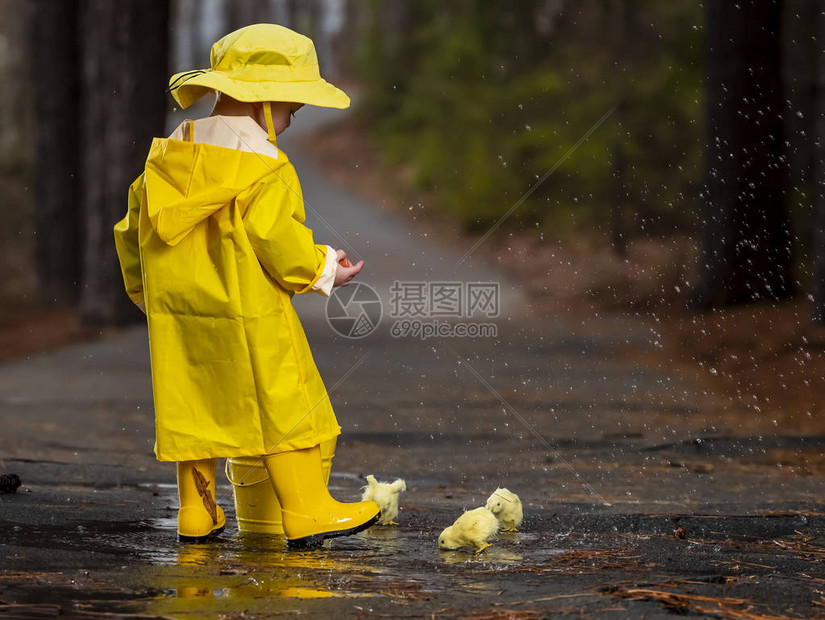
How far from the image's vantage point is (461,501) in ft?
19.7

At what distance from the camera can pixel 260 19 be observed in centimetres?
6025

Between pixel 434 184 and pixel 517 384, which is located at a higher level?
pixel 434 184

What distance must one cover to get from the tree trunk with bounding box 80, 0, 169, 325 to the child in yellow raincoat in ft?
36.9

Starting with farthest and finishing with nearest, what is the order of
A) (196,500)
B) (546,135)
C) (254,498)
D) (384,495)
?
(546,135) → (384,495) → (254,498) → (196,500)

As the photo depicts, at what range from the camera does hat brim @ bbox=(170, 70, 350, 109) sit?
179 inches

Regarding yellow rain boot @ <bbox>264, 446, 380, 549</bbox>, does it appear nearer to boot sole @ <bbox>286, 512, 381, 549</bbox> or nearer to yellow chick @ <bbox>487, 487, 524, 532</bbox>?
boot sole @ <bbox>286, 512, 381, 549</bbox>

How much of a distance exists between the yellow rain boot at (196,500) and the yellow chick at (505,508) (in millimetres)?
1065

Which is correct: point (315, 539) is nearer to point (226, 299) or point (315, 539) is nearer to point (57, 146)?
point (226, 299)

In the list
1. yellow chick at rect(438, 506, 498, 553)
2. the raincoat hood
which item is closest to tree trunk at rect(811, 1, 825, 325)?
yellow chick at rect(438, 506, 498, 553)

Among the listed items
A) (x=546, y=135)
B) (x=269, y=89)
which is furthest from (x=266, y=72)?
(x=546, y=135)

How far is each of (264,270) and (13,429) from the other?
4.80 meters

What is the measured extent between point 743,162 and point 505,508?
11.0 meters

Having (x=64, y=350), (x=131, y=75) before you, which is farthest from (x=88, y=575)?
(x=131, y=75)

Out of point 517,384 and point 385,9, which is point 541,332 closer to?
point 517,384
